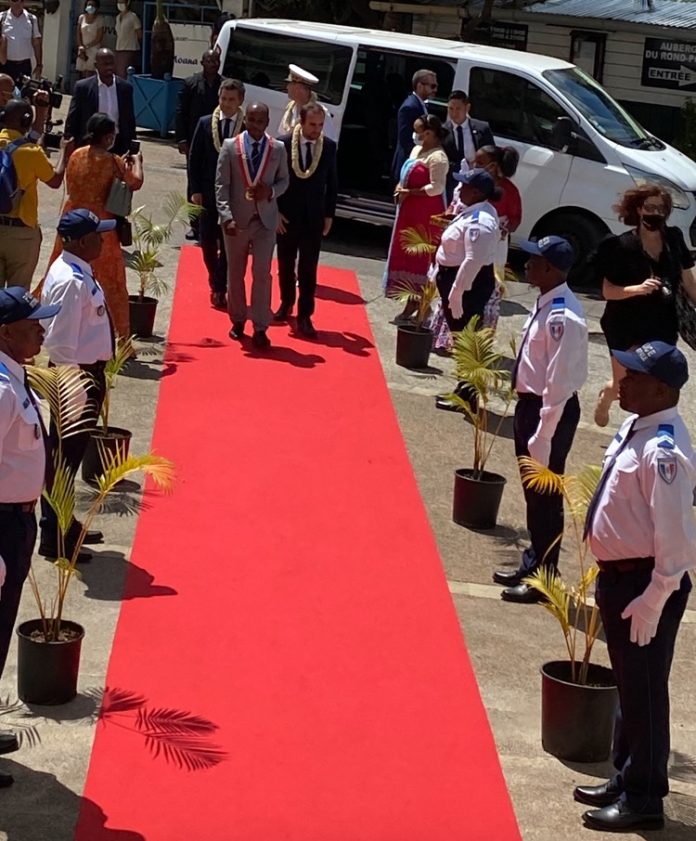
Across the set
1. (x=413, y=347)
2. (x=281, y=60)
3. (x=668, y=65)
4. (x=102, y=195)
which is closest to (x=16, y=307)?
(x=102, y=195)

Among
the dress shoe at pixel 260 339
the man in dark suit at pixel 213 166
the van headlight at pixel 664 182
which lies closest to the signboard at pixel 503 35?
the van headlight at pixel 664 182

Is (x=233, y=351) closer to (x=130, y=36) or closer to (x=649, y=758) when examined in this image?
(x=649, y=758)

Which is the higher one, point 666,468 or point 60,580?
point 666,468

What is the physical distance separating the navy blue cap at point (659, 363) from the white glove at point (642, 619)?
80cm

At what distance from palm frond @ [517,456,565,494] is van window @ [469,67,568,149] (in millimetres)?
8474

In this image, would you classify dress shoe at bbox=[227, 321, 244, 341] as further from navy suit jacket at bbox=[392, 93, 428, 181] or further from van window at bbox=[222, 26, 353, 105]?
van window at bbox=[222, 26, 353, 105]

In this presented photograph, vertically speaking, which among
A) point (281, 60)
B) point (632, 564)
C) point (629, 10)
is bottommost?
point (632, 564)

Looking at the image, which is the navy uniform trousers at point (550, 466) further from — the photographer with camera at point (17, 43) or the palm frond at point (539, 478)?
the photographer with camera at point (17, 43)

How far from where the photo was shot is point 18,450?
5.76 m

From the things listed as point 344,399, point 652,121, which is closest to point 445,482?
point 344,399

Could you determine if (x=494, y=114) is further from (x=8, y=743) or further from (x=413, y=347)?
(x=8, y=743)

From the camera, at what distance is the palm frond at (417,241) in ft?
42.6

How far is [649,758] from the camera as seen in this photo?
5879mm

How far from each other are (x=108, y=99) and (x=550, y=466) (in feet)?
27.5
